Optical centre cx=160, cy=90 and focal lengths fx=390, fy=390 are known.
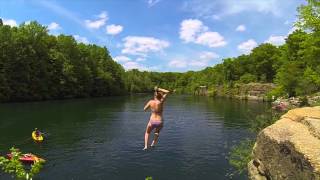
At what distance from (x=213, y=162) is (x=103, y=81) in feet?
366

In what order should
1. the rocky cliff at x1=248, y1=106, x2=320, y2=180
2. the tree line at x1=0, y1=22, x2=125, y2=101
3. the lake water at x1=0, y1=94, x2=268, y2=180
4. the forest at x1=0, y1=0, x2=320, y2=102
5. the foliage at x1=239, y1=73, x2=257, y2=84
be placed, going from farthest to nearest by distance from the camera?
the foliage at x1=239, y1=73, x2=257, y2=84 < the tree line at x1=0, y1=22, x2=125, y2=101 < the forest at x1=0, y1=0, x2=320, y2=102 < the lake water at x1=0, y1=94, x2=268, y2=180 < the rocky cliff at x1=248, y1=106, x2=320, y2=180

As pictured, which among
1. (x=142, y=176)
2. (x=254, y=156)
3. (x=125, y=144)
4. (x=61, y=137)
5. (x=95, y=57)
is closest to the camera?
(x=254, y=156)

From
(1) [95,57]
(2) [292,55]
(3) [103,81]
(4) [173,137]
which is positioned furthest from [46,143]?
(1) [95,57]

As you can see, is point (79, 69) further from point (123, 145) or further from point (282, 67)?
point (123, 145)

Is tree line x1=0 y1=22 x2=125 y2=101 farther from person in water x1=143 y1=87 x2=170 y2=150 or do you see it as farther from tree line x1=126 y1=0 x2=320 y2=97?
person in water x1=143 y1=87 x2=170 y2=150

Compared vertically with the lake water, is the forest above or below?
above

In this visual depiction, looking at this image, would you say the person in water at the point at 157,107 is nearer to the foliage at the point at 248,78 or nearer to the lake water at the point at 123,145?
the lake water at the point at 123,145

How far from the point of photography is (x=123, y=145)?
42.1 meters

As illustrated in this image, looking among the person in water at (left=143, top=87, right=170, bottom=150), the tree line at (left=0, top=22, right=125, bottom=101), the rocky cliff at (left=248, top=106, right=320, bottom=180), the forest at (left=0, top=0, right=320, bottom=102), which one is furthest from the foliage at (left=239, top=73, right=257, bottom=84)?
the person in water at (left=143, top=87, right=170, bottom=150)

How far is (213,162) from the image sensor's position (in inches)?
1356

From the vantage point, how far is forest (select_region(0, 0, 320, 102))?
83438 mm

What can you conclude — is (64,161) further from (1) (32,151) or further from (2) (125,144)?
(2) (125,144)

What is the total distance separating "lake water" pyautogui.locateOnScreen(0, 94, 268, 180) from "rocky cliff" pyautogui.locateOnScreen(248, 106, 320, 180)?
321 inches

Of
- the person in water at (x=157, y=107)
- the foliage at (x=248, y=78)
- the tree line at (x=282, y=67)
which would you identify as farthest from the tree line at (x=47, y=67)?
the person in water at (x=157, y=107)
